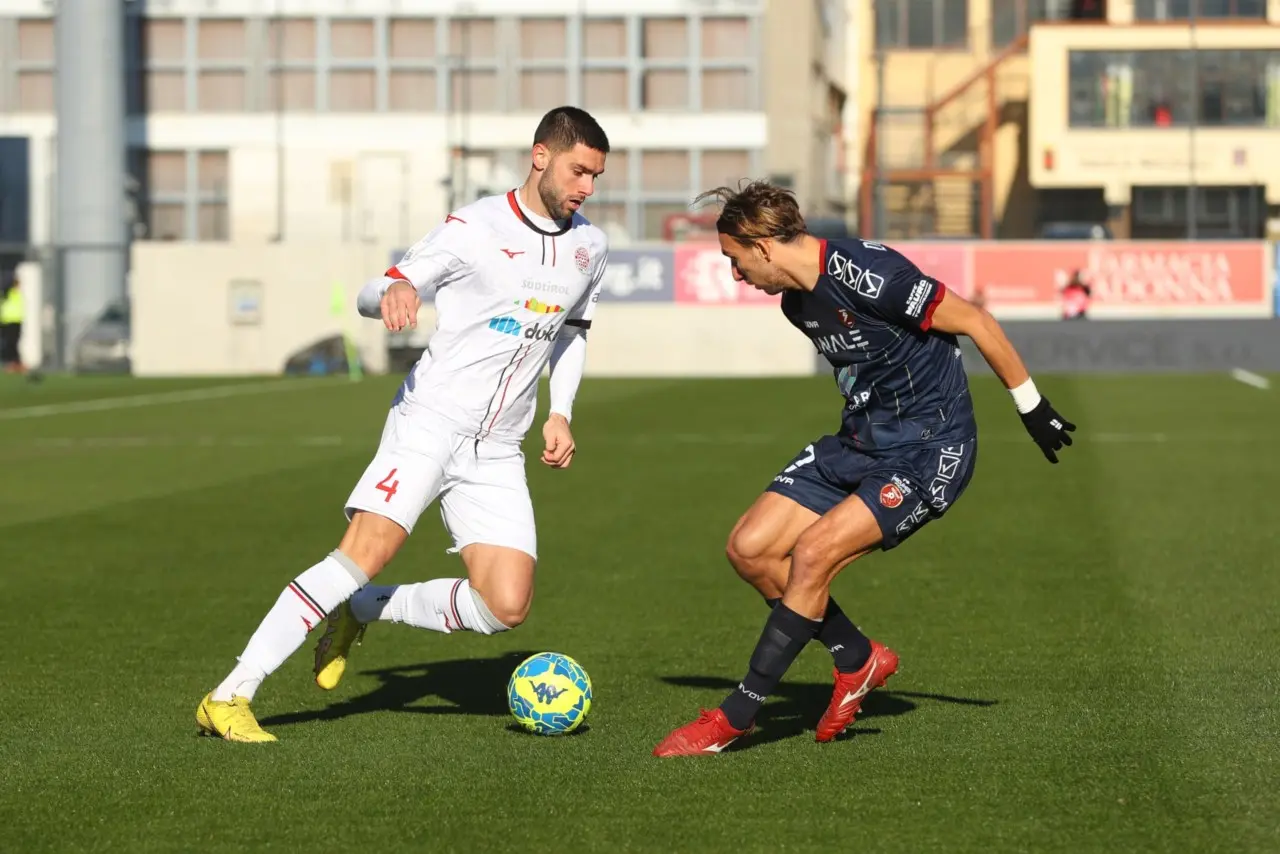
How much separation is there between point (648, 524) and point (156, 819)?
957 cm

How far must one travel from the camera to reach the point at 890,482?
7262 millimetres

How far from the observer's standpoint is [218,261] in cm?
5156

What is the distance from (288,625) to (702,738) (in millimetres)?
1478

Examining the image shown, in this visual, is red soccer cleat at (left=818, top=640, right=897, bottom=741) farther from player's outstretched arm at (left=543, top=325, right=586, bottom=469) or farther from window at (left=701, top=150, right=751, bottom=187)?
window at (left=701, top=150, right=751, bottom=187)

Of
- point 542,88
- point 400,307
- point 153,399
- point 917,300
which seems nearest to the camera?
point 400,307

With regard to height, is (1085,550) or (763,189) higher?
(763,189)

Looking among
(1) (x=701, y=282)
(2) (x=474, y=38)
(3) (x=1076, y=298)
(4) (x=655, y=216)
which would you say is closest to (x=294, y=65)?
(2) (x=474, y=38)

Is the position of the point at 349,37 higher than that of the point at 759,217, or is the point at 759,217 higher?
the point at 349,37

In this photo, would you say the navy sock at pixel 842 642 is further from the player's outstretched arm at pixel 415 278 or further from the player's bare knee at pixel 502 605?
the player's outstretched arm at pixel 415 278

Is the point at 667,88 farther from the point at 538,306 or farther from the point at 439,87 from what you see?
the point at 538,306

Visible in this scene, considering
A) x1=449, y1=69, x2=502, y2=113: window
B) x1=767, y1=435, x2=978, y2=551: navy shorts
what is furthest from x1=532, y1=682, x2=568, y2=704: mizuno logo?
x1=449, y1=69, x2=502, y2=113: window

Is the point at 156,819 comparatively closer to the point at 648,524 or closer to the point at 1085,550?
the point at 1085,550

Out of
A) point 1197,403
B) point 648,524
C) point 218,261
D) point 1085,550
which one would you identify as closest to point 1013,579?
point 1085,550

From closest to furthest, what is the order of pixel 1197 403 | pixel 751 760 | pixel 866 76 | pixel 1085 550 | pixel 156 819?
pixel 156 819 → pixel 751 760 → pixel 1085 550 → pixel 1197 403 → pixel 866 76
